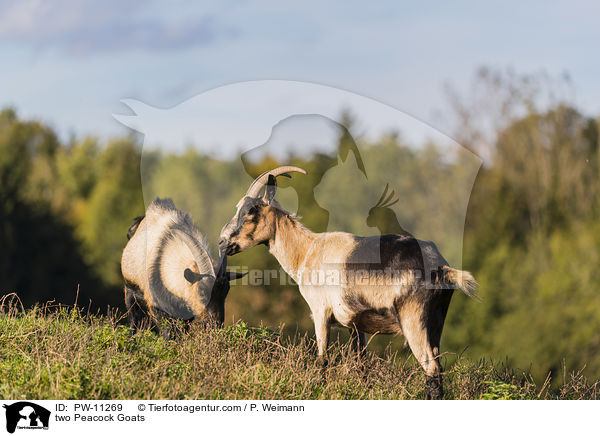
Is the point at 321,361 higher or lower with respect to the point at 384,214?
lower

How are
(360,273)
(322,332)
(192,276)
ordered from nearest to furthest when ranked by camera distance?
(360,273) → (322,332) → (192,276)

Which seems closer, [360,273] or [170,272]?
[360,273]

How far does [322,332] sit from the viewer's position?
770 centimetres

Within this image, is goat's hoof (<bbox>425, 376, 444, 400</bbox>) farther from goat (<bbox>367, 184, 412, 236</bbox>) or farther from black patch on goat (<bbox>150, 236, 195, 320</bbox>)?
black patch on goat (<bbox>150, 236, 195, 320</bbox>)

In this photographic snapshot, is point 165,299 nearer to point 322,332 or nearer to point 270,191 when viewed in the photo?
point 270,191

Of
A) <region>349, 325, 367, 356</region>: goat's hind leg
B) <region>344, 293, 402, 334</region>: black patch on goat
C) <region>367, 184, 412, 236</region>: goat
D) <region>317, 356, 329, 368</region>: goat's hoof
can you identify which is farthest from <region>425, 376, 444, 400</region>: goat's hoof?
<region>367, 184, 412, 236</region>: goat

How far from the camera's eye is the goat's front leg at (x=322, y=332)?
768 centimetres

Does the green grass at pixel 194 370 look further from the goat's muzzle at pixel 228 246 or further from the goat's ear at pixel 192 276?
the goat's muzzle at pixel 228 246

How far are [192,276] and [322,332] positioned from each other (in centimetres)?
231

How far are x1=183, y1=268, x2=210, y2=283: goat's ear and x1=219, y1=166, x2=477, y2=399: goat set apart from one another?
1114mm
